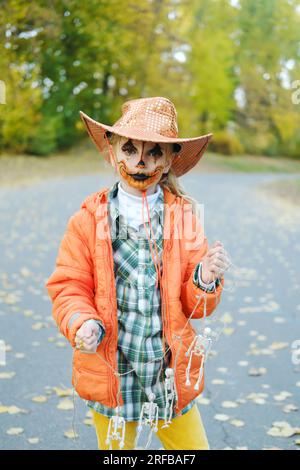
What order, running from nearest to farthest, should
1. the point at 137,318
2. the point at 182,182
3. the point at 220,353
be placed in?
1. the point at 137,318
2. the point at 220,353
3. the point at 182,182

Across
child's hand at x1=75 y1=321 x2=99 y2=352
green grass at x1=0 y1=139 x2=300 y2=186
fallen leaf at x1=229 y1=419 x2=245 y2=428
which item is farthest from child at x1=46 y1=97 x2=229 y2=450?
green grass at x1=0 y1=139 x2=300 y2=186

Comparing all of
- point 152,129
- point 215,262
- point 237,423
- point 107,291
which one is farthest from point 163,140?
point 237,423

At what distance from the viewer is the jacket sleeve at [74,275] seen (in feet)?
7.42

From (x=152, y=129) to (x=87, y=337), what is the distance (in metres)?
0.80

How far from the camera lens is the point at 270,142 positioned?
4250 cm

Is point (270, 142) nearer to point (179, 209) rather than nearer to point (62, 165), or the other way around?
point (62, 165)

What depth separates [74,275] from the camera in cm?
232

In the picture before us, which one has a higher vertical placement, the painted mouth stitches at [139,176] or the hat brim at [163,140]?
the hat brim at [163,140]

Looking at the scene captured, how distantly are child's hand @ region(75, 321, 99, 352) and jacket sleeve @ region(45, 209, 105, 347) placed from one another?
0.32 ft

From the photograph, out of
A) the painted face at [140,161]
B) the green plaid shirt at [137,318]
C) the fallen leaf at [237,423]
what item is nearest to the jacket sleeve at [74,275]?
the green plaid shirt at [137,318]

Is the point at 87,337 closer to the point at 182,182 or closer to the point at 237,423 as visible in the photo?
the point at 237,423

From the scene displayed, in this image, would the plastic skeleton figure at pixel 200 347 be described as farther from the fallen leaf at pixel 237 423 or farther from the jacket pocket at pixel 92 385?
the fallen leaf at pixel 237 423

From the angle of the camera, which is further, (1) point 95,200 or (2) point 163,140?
(1) point 95,200

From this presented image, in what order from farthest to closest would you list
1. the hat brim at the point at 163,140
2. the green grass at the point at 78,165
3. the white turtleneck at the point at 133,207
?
the green grass at the point at 78,165 < the white turtleneck at the point at 133,207 < the hat brim at the point at 163,140
